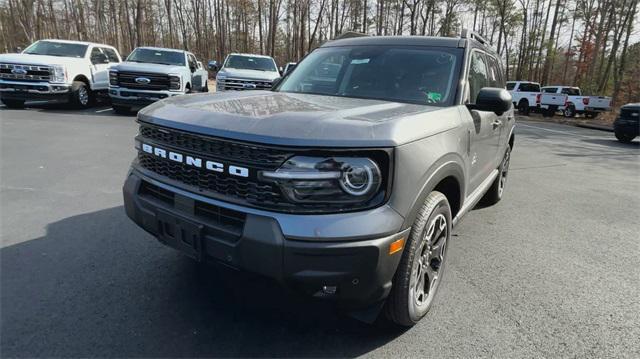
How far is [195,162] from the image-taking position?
223cm

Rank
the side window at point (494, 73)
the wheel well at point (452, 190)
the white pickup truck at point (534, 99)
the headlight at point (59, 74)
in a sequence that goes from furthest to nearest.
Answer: the white pickup truck at point (534, 99)
the headlight at point (59, 74)
the side window at point (494, 73)
the wheel well at point (452, 190)

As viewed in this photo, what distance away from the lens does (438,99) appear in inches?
121

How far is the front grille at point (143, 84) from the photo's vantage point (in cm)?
1088

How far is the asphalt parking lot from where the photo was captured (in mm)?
2393

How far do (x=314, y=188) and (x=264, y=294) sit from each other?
122 cm

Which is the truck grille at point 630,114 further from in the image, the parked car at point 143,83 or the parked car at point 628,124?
the parked car at point 143,83

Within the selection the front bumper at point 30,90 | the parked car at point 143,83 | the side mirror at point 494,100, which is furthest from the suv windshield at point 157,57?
the side mirror at point 494,100

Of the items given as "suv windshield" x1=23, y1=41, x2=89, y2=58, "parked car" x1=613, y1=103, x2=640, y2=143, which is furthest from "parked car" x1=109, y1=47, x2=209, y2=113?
"parked car" x1=613, y1=103, x2=640, y2=143

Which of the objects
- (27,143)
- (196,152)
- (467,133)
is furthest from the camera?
(27,143)

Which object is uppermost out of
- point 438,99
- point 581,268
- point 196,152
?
point 438,99

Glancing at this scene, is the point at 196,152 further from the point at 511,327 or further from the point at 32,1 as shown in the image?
the point at 32,1

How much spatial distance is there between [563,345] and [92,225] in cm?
398

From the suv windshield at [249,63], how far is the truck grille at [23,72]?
5.40m

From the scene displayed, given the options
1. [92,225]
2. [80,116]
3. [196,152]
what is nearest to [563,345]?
[196,152]
